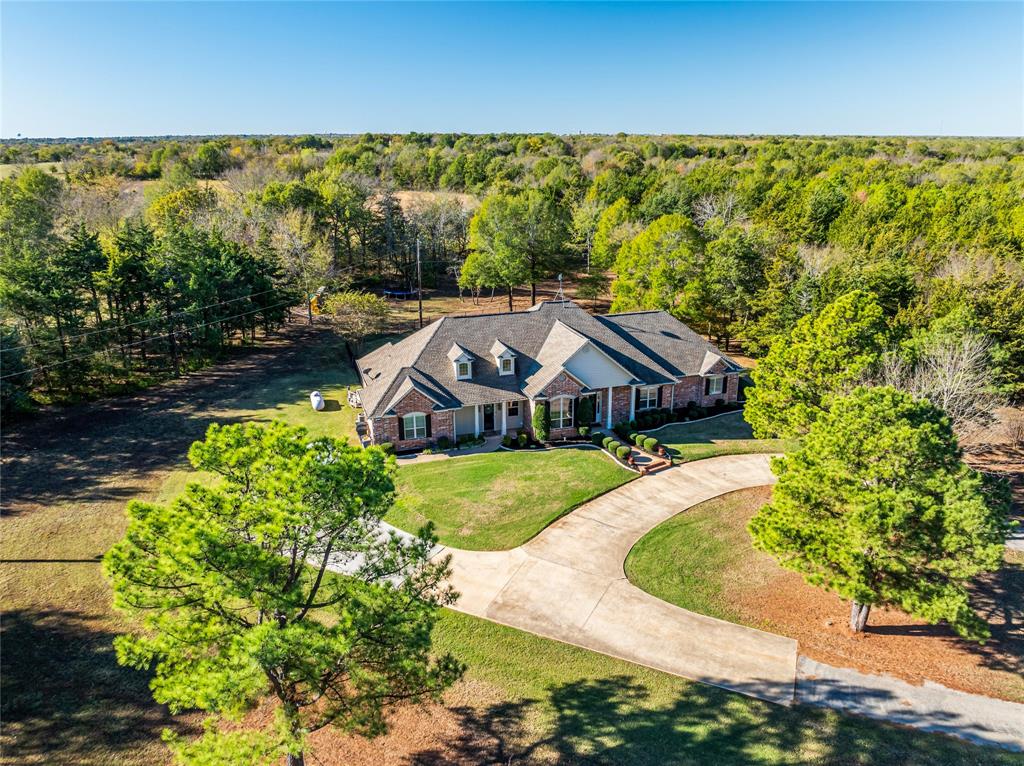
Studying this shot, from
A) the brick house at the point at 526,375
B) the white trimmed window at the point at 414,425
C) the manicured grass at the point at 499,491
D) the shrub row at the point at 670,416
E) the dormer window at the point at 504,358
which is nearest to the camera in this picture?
the manicured grass at the point at 499,491

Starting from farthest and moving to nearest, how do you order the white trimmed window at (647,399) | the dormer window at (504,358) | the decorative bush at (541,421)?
the white trimmed window at (647,399)
the dormer window at (504,358)
the decorative bush at (541,421)

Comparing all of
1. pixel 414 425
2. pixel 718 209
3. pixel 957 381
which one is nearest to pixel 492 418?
pixel 414 425

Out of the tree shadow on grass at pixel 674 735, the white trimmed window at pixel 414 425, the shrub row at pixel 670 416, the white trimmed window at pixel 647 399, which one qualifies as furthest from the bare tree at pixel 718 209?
the tree shadow on grass at pixel 674 735

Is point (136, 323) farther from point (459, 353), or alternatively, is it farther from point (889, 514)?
point (889, 514)

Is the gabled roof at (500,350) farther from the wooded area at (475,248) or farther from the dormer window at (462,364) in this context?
the wooded area at (475,248)

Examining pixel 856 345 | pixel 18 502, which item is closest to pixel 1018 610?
pixel 856 345

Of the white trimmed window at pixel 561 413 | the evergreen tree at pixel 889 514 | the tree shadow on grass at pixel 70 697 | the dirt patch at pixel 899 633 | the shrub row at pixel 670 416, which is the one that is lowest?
the dirt patch at pixel 899 633

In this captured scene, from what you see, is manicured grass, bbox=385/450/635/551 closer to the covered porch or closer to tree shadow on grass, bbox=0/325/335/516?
the covered porch

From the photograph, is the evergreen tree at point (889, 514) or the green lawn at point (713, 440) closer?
the evergreen tree at point (889, 514)

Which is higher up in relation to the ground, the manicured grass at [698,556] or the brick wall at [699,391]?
the brick wall at [699,391]
